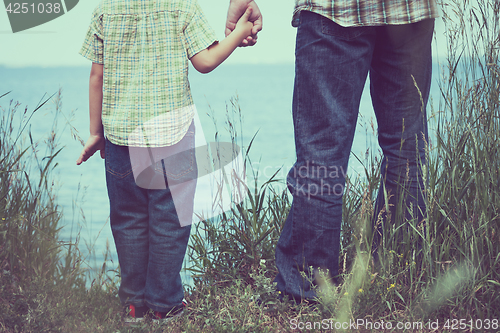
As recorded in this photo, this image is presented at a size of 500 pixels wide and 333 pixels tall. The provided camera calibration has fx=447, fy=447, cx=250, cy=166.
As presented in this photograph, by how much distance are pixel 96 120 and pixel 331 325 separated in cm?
118

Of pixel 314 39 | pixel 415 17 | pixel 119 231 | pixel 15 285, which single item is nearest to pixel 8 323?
pixel 15 285

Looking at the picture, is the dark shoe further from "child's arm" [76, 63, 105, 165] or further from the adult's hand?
the adult's hand

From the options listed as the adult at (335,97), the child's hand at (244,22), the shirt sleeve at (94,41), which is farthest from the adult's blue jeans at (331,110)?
the shirt sleeve at (94,41)

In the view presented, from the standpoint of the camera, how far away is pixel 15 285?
73.1 inches

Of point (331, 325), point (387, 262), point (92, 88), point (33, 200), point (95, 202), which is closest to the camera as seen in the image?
point (331, 325)

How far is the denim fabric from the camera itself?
172 centimetres

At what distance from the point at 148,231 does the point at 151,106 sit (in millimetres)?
512

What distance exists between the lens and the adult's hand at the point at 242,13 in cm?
171

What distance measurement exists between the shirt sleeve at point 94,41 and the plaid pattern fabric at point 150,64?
1.9 inches

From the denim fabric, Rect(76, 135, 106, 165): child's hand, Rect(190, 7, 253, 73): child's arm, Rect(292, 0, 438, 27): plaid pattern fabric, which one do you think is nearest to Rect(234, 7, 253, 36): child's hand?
Rect(190, 7, 253, 73): child's arm

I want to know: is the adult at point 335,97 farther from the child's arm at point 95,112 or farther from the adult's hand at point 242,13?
the child's arm at point 95,112

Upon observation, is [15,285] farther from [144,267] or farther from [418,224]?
[418,224]

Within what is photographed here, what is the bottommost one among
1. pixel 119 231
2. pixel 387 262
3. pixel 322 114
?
pixel 387 262

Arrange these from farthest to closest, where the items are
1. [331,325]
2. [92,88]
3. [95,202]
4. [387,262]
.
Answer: [95,202] → [92,88] → [387,262] → [331,325]
